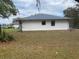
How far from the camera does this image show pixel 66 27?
1881 inches

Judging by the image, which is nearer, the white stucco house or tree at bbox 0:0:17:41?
tree at bbox 0:0:17:41

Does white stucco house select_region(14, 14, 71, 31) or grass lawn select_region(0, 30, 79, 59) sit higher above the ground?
grass lawn select_region(0, 30, 79, 59)

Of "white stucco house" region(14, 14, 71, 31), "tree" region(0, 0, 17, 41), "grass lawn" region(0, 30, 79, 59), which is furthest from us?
"white stucco house" region(14, 14, 71, 31)

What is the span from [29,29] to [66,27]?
721 cm

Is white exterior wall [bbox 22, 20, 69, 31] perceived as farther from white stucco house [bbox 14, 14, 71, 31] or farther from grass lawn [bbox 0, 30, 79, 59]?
grass lawn [bbox 0, 30, 79, 59]

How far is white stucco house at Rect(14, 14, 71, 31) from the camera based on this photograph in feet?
155

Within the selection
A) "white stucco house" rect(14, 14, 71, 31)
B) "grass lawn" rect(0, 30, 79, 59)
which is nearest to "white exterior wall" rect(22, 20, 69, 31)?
"white stucco house" rect(14, 14, 71, 31)

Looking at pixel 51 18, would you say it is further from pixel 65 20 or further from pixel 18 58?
pixel 18 58

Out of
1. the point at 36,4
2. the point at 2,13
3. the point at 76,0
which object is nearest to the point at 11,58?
the point at 36,4

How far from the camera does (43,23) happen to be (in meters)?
47.5

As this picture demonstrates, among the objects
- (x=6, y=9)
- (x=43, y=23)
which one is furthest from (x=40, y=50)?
(x=43, y=23)

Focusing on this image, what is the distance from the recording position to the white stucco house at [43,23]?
47.2 meters

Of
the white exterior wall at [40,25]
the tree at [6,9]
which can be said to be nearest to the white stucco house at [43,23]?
the white exterior wall at [40,25]

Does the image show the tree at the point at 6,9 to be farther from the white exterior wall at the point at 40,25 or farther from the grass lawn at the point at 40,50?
the white exterior wall at the point at 40,25
